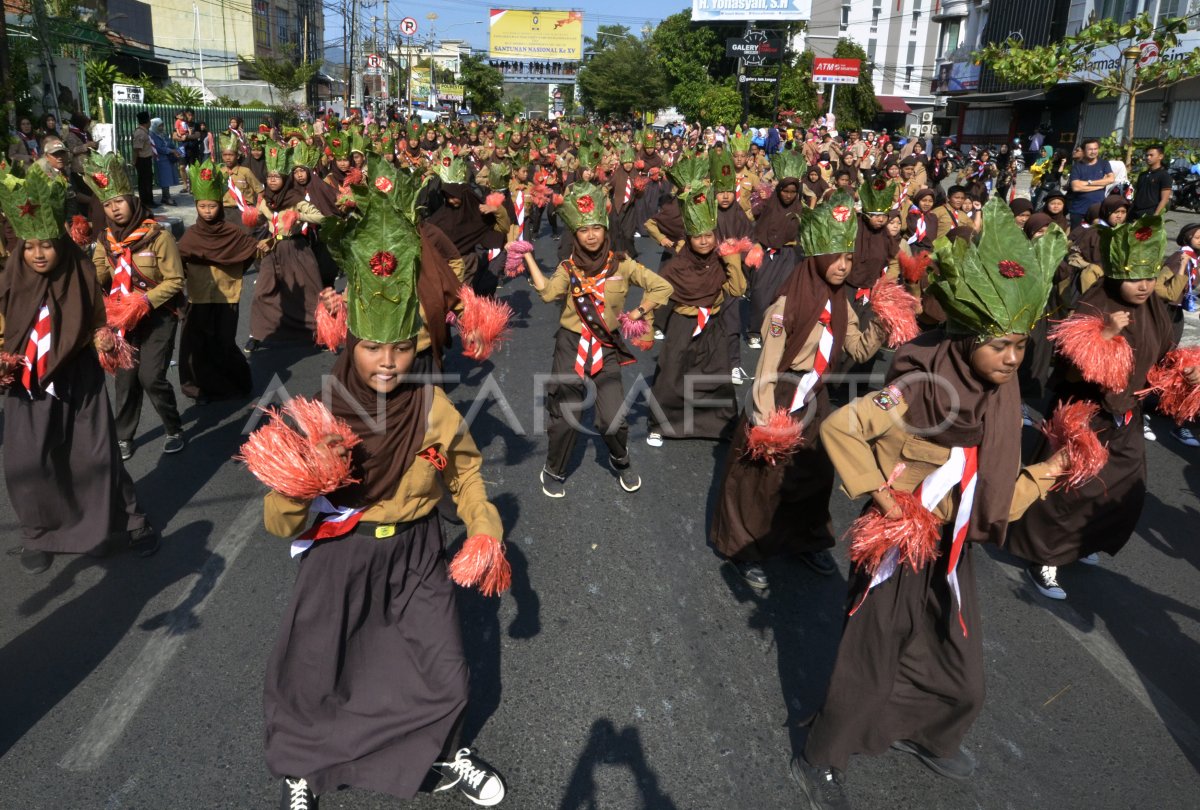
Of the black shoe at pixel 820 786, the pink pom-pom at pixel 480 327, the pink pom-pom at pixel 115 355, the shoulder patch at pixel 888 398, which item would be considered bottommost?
the black shoe at pixel 820 786

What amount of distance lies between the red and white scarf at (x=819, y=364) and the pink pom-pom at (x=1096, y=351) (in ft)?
3.37

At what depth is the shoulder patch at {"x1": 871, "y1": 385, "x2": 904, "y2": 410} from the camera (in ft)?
9.59

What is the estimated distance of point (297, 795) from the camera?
2.99 meters

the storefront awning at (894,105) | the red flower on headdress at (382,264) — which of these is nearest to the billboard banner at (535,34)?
the storefront awning at (894,105)

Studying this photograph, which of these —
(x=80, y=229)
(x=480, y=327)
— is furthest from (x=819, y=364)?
(x=80, y=229)

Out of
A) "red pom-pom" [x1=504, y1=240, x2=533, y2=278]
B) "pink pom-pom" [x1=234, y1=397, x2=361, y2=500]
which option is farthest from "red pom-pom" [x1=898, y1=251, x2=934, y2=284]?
"pink pom-pom" [x1=234, y1=397, x2=361, y2=500]

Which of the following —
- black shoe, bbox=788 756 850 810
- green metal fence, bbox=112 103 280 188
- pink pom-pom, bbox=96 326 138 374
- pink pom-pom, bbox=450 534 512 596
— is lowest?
black shoe, bbox=788 756 850 810

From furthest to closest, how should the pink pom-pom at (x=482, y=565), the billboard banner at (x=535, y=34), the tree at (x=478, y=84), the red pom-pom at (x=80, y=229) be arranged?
the billboard banner at (x=535, y=34) < the tree at (x=478, y=84) < the red pom-pom at (x=80, y=229) < the pink pom-pom at (x=482, y=565)

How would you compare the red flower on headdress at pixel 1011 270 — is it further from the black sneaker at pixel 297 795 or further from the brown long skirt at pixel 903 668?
the black sneaker at pixel 297 795

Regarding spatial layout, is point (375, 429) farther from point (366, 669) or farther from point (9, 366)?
point (9, 366)

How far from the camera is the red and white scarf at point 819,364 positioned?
4.51 m

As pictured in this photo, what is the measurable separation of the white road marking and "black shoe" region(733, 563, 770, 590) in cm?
278

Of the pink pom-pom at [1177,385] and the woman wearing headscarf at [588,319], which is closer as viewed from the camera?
the pink pom-pom at [1177,385]

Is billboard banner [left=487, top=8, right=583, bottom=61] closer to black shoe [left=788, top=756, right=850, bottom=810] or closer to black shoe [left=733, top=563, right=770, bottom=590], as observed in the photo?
black shoe [left=733, top=563, right=770, bottom=590]
